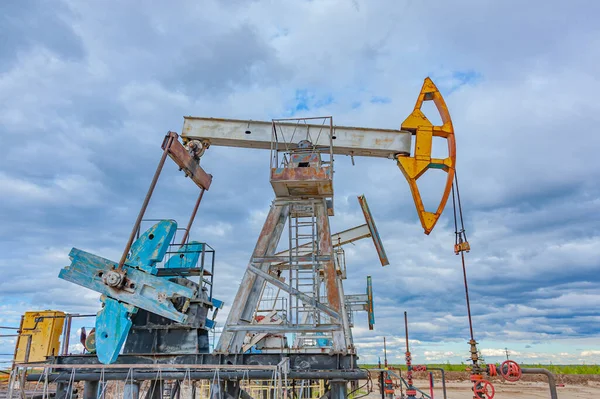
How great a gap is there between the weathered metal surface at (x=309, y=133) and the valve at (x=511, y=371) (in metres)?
4.67

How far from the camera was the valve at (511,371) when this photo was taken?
5375 millimetres

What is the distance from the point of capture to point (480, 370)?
573cm

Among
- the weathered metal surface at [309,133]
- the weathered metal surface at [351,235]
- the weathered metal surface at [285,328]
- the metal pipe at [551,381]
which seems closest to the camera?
the metal pipe at [551,381]

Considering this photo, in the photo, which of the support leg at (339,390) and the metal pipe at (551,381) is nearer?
the metal pipe at (551,381)

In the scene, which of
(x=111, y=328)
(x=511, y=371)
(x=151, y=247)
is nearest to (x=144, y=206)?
(x=151, y=247)

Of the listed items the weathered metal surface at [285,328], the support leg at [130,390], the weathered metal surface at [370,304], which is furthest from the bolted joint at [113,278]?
the weathered metal surface at [370,304]

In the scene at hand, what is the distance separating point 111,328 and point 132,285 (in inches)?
31.3

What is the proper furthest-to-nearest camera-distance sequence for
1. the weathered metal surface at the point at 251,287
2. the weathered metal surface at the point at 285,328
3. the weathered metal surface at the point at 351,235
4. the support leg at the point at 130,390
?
the weathered metal surface at the point at 351,235 < the weathered metal surface at the point at 251,287 < the support leg at the point at 130,390 < the weathered metal surface at the point at 285,328

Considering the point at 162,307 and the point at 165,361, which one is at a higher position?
the point at 162,307

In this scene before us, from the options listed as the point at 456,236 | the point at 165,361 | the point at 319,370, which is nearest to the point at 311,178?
the point at 456,236

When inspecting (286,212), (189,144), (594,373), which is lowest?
(594,373)

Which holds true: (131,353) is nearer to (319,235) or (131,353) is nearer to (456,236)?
(319,235)

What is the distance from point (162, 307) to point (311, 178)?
3501 millimetres

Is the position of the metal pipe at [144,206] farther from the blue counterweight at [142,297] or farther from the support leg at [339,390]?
the support leg at [339,390]
